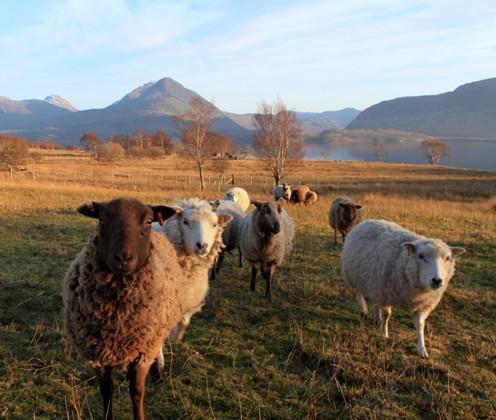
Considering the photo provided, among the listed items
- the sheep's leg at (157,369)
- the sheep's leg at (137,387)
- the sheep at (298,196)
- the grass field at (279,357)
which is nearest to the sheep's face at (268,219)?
the grass field at (279,357)

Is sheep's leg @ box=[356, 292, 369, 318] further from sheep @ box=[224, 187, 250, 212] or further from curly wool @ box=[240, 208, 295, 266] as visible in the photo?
sheep @ box=[224, 187, 250, 212]

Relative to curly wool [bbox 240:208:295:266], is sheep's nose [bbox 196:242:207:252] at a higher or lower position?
higher

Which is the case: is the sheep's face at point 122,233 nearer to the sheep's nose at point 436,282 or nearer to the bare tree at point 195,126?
the sheep's nose at point 436,282

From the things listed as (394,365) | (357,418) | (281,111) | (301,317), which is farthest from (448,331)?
(281,111)

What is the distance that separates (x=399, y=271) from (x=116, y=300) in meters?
3.80

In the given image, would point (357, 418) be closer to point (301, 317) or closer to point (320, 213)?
point (301, 317)

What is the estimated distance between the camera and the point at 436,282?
4.77m

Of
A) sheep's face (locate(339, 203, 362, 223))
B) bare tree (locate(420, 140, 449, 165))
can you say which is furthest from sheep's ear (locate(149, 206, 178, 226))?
bare tree (locate(420, 140, 449, 165))

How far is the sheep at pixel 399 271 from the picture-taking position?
5.02 metres

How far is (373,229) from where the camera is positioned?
6539 millimetres

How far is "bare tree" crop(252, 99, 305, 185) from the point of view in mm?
28047

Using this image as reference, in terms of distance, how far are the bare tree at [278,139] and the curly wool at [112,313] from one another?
24900mm

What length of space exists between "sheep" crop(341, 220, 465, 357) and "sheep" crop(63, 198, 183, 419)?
3.33 metres

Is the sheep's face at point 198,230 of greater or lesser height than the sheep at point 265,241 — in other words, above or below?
above
